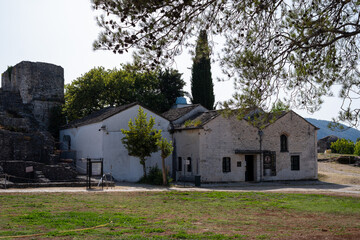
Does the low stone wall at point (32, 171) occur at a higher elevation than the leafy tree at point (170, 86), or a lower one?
lower

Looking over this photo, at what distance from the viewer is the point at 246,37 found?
12.6m

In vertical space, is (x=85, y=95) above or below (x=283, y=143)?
above

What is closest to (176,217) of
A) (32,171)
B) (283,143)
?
(32,171)

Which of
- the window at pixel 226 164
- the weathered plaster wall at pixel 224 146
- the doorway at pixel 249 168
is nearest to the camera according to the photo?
the weathered plaster wall at pixel 224 146

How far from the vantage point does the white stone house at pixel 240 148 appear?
3281cm

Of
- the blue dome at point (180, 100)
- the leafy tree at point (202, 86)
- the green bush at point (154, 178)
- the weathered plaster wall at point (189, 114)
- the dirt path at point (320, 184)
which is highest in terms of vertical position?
the leafy tree at point (202, 86)

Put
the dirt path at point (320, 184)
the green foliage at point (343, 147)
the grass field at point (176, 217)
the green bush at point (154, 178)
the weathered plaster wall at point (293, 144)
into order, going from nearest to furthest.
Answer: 1. the grass field at point (176, 217)
2. the dirt path at point (320, 184)
3. the green bush at point (154, 178)
4. the weathered plaster wall at point (293, 144)
5. the green foliage at point (343, 147)

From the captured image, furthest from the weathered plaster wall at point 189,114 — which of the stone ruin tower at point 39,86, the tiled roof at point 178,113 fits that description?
the stone ruin tower at point 39,86

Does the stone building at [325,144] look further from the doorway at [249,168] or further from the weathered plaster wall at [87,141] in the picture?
the weathered plaster wall at [87,141]

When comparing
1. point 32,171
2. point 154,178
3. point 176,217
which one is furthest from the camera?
point 154,178

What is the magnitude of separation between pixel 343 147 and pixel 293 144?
17933 mm

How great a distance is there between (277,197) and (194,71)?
3107 cm

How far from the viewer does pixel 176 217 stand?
13867mm

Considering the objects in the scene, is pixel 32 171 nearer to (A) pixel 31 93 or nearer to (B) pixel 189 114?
(B) pixel 189 114
